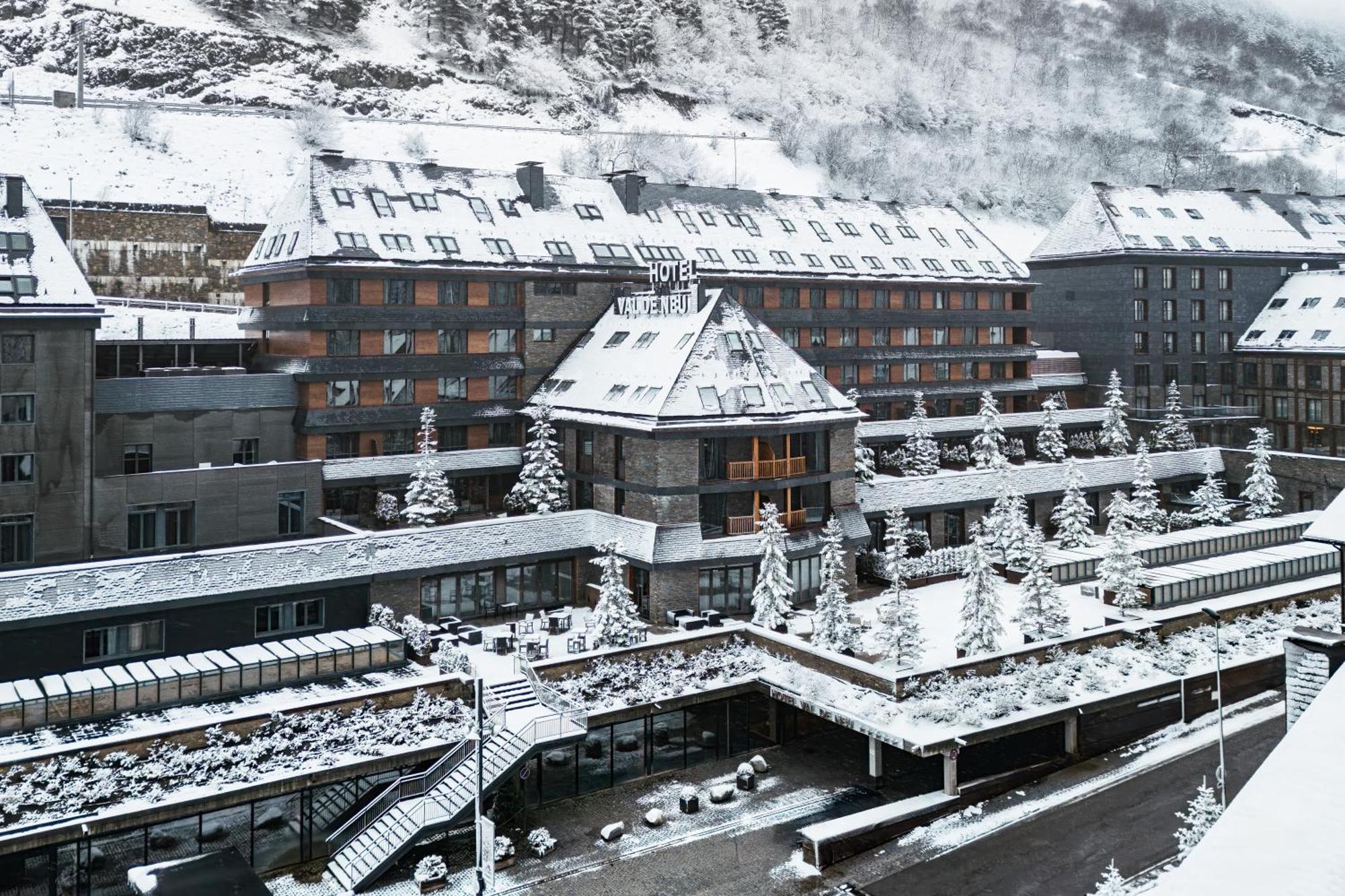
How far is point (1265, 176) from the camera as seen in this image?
174 m

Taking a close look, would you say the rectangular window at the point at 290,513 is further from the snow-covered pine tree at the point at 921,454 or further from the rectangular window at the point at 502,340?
the snow-covered pine tree at the point at 921,454

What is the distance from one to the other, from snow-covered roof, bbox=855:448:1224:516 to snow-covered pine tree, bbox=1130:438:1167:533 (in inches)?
99.2

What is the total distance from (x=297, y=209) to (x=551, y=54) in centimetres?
13526

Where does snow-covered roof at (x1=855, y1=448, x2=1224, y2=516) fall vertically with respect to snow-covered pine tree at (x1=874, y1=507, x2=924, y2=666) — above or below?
above

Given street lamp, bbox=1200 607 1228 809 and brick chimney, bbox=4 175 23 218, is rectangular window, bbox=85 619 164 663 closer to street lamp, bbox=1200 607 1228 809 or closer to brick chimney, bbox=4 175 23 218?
brick chimney, bbox=4 175 23 218

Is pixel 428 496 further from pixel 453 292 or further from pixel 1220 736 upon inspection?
pixel 1220 736

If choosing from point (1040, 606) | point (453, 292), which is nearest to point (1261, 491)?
point (1040, 606)

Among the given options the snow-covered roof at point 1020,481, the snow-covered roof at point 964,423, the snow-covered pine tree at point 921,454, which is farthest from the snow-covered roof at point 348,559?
the snow-covered roof at point 964,423

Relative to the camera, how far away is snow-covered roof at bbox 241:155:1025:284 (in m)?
57.3

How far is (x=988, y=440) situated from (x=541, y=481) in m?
27.1

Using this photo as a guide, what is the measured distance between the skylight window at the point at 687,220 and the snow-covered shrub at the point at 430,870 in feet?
143

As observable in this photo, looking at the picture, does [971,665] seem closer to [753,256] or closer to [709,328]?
[709,328]

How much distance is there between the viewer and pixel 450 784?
3391cm

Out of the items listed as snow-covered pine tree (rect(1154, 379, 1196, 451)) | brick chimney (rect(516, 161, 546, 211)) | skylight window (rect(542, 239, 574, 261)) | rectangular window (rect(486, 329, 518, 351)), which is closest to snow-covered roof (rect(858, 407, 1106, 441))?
snow-covered pine tree (rect(1154, 379, 1196, 451))
